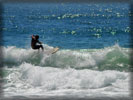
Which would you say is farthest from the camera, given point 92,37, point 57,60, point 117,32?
point 117,32

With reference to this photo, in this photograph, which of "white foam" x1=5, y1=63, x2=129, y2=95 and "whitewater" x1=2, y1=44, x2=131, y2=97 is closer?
"whitewater" x1=2, y1=44, x2=131, y2=97

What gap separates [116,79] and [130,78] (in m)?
0.83

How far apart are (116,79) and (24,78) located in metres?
3.87

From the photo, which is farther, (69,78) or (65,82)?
(69,78)

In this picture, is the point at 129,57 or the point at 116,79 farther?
the point at 129,57

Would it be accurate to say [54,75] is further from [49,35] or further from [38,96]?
[49,35]

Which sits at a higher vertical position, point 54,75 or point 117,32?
point 117,32

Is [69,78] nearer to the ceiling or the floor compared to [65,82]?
nearer to the ceiling

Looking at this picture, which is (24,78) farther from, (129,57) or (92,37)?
(92,37)

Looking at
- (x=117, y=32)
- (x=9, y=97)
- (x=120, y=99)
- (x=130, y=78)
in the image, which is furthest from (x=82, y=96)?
(x=117, y=32)

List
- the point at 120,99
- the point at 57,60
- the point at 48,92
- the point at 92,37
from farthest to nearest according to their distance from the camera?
the point at 92,37 → the point at 57,60 → the point at 48,92 → the point at 120,99

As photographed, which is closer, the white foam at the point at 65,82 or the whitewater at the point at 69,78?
the whitewater at the point at 69,78

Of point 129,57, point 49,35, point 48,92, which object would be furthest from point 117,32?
point 48,92

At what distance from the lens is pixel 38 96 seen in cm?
1180
